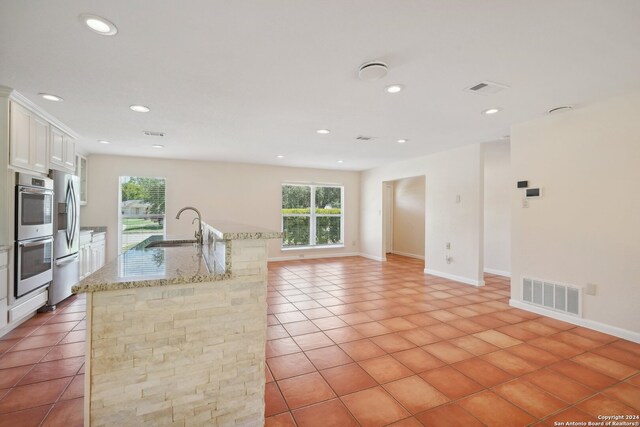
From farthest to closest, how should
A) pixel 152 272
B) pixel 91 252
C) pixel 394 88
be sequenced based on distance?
pixel 91 252 → pixel 394 88 → pixel 152 272

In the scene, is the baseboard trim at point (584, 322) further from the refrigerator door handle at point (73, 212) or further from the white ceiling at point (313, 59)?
the refrigerator door handle at point (73, 212)

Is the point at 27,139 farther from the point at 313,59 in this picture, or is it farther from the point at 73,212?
the point at 313,59

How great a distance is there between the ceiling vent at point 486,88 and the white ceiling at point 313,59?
0.27 feet

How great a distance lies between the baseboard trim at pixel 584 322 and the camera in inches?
110

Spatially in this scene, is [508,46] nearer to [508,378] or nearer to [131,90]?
[508,378]

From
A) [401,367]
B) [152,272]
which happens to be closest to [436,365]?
[401,367]

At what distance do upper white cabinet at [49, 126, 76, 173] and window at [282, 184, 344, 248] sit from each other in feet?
13.7

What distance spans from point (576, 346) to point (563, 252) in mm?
1070

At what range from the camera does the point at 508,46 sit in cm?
197

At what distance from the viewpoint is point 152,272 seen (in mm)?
1609

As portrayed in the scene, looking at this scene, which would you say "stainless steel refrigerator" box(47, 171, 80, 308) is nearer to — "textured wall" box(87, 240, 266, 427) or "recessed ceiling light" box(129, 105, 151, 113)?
"recessed ceiling light" box(129, 105, 151, 113)

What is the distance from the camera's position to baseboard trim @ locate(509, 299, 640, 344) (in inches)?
110

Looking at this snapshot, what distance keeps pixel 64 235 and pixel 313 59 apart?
12.7 feet

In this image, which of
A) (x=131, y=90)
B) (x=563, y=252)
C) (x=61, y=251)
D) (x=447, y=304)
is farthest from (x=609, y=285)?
(x=61, y=251)
